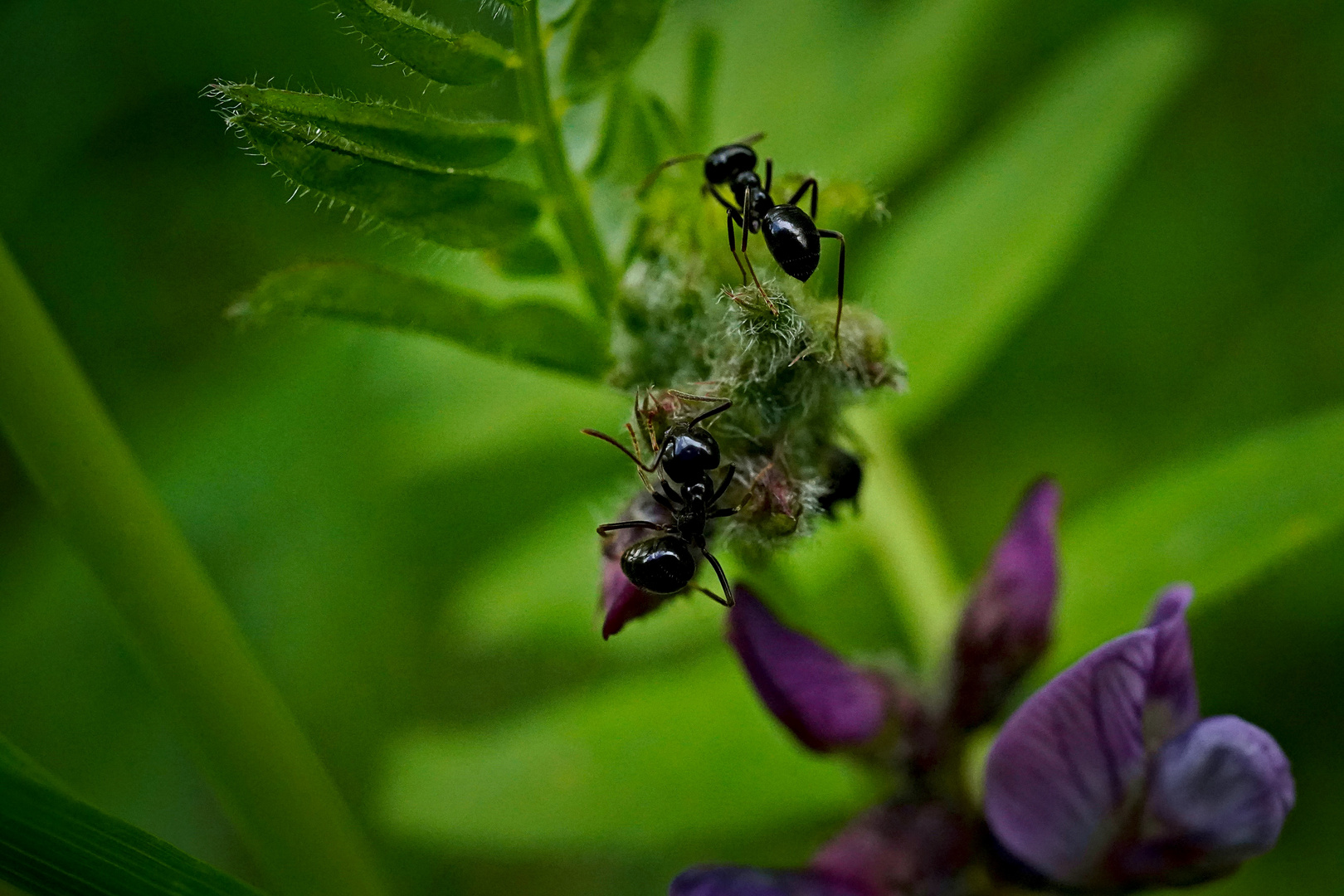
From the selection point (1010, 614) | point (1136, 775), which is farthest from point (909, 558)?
point (1136, 775)

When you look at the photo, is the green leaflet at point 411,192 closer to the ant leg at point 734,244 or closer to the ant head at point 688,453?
the ant leg at point 734,244

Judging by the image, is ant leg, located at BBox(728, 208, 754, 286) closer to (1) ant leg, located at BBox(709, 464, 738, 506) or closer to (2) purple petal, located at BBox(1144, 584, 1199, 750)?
(1) ant leg, located at BBox(709, 464, 738, 506)

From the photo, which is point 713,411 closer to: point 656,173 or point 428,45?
point 656,173

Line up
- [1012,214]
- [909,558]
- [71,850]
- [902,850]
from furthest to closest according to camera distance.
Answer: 1. [1012,214]
2. [909,558]
3. [902,850]
4. [71,850]

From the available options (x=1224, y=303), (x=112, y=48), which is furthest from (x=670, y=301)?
(x=112, y=48)

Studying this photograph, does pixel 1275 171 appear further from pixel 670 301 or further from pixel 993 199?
pixel 670 301

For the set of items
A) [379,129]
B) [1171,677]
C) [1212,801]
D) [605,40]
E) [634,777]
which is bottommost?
[1212,801]

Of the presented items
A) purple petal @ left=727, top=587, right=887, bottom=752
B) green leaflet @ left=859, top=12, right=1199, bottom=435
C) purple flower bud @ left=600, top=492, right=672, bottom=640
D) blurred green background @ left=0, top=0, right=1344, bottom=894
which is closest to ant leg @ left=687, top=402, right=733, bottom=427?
purple flower bud @ left=600, top=492, right=672, bottom=640
